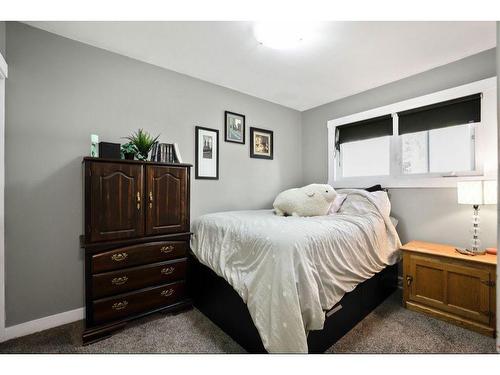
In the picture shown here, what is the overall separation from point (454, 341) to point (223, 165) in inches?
103

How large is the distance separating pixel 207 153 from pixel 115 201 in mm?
1224

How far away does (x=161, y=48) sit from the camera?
209cm

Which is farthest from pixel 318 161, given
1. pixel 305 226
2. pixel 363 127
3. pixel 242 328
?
pixel 242 328

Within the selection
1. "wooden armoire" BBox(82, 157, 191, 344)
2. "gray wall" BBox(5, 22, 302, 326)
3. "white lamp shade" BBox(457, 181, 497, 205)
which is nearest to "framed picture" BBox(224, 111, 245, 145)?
"gray wall" BBox(5, 22, 302, 326)

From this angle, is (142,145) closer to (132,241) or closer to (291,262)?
(132,241)

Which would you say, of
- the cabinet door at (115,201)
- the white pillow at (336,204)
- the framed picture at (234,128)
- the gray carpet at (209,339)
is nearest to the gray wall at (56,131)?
the gray carpet at (209,339)

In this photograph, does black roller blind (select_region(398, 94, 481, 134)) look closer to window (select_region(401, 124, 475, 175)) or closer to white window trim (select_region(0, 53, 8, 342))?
window (select_region(401, 124, 475, 175))

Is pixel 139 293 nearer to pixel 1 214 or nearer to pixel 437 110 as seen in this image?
pixel 1 214

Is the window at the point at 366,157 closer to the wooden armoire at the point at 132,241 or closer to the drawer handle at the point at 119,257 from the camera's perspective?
the wooden armoire at the point at 132,241

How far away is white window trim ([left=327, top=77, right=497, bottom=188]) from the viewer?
6.95 ft

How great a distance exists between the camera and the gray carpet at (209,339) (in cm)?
157

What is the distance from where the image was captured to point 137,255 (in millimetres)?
1830

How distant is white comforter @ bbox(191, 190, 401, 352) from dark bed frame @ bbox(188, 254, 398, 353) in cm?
11

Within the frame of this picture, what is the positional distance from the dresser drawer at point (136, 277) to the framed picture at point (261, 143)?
1771 mm
